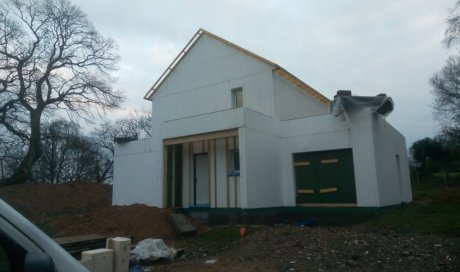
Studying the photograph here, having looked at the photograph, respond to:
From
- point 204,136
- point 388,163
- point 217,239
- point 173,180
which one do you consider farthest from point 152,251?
point 388,163

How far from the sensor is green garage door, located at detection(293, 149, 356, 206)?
13.2 meters

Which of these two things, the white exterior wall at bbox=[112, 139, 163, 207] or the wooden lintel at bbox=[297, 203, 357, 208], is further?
the white exterior wall at bbox=[112, 139, 163, 207]

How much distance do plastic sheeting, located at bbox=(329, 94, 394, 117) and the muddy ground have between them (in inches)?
176

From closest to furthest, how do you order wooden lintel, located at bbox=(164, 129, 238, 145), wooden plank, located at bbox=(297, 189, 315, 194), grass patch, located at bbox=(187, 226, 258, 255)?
1. grass patch, located at bbox=(187, 226, 258, 255)
2. wooden lintel, located at bbox=(164, 129, 238, 145)
3. wooden plank, located at bbox=(297, 189, 315, 194)

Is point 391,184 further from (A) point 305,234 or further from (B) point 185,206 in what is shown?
(B) point 185,206

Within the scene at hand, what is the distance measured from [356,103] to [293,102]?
334 cm

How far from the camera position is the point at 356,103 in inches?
513

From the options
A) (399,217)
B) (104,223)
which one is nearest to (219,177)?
(104,223)

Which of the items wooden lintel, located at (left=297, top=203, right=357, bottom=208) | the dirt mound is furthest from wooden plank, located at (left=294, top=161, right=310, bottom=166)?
the dirt mound

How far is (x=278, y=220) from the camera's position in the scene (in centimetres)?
1390

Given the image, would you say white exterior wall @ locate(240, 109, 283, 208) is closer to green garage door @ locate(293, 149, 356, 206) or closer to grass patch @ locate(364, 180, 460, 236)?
green garage door @ locate(293, 149, 356, 206)

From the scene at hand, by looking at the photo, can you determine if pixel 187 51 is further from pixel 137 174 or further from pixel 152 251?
pixel 152 251

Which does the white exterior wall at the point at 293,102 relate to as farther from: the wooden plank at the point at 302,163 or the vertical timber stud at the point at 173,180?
the vertical timber stud at the point at 173,180

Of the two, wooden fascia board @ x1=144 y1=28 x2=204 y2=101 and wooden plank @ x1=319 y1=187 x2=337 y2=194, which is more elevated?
wooden fascia board @ x1=144 y1=28 x2=204 y2=101
